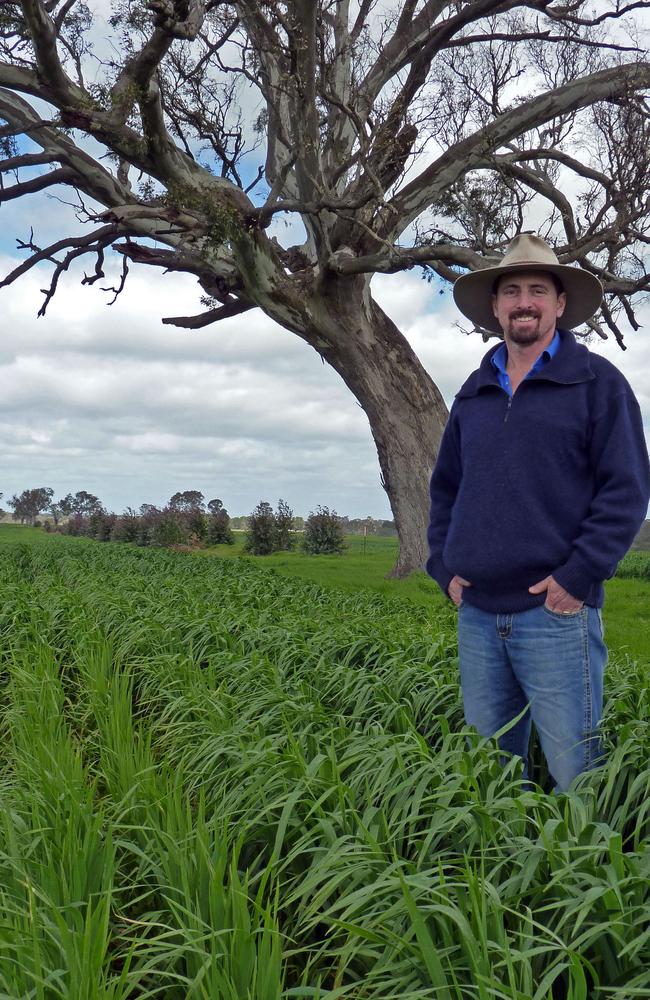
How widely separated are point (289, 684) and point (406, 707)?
71cm

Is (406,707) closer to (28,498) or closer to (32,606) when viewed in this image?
(32,606)

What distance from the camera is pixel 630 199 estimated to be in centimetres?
1373

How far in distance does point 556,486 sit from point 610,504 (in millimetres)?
218

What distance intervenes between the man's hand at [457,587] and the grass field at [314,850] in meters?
0.56

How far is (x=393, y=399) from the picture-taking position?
14156mm

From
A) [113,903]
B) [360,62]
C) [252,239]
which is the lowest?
[113,903]

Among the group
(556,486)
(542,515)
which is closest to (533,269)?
(556,486)

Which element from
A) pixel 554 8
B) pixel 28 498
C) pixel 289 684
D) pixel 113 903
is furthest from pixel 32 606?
pixel 28 498

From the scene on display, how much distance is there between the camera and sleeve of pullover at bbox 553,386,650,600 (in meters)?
3.34

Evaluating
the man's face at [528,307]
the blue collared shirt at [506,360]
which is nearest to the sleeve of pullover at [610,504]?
the blue collared shirt at [506,360]

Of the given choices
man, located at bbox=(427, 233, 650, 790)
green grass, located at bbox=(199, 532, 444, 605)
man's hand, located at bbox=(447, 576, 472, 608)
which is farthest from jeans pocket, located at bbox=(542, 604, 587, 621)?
green grass, located at bbox=(199, 532, 444, 605)

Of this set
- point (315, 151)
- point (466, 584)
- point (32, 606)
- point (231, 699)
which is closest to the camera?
point (466, 584)

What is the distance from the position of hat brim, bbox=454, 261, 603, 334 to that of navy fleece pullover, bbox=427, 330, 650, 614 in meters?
0.31

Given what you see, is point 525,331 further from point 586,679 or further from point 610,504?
point 586,679
